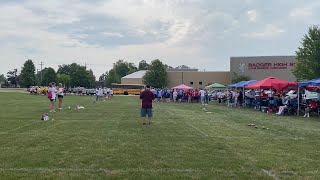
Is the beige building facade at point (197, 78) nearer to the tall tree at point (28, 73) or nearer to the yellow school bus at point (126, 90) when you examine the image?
the yellow school bus at point (126, 90)

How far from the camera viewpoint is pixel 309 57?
174ft

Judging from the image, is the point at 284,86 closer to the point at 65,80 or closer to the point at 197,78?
the point at 197,78

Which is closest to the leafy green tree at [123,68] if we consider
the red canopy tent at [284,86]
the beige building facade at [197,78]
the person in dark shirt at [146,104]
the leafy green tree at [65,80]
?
the leafy green tree at [65,80]

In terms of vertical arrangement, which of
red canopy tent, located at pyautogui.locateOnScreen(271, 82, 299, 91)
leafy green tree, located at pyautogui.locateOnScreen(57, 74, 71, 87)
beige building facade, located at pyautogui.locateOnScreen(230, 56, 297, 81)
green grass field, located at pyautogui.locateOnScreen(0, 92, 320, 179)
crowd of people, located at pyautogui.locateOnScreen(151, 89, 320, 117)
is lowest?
green grass field, located at pyautogui.locateOnScreen(0, 92, 320, 179)

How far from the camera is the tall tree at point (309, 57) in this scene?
5153cm

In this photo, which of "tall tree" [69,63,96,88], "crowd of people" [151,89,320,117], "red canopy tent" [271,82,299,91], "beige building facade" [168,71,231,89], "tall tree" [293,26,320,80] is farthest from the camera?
"tall tree" [69,63,96,88]

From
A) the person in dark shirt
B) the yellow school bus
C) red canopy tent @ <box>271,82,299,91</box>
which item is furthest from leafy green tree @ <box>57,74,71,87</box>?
the person in dark shirt

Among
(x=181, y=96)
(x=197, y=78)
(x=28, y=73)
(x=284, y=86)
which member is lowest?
(x=181, y=96)

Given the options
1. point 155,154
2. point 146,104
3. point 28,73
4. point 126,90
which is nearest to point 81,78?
point 28,73

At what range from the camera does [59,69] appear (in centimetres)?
18350

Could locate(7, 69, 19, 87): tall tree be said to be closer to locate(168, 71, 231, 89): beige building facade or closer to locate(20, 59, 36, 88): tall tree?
locate(20, 59, 36, 88): tall tree

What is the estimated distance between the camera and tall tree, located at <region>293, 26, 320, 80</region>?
169 feet

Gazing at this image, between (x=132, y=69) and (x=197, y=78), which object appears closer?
(x=197, y=78)

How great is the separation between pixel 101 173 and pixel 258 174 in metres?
2.88
